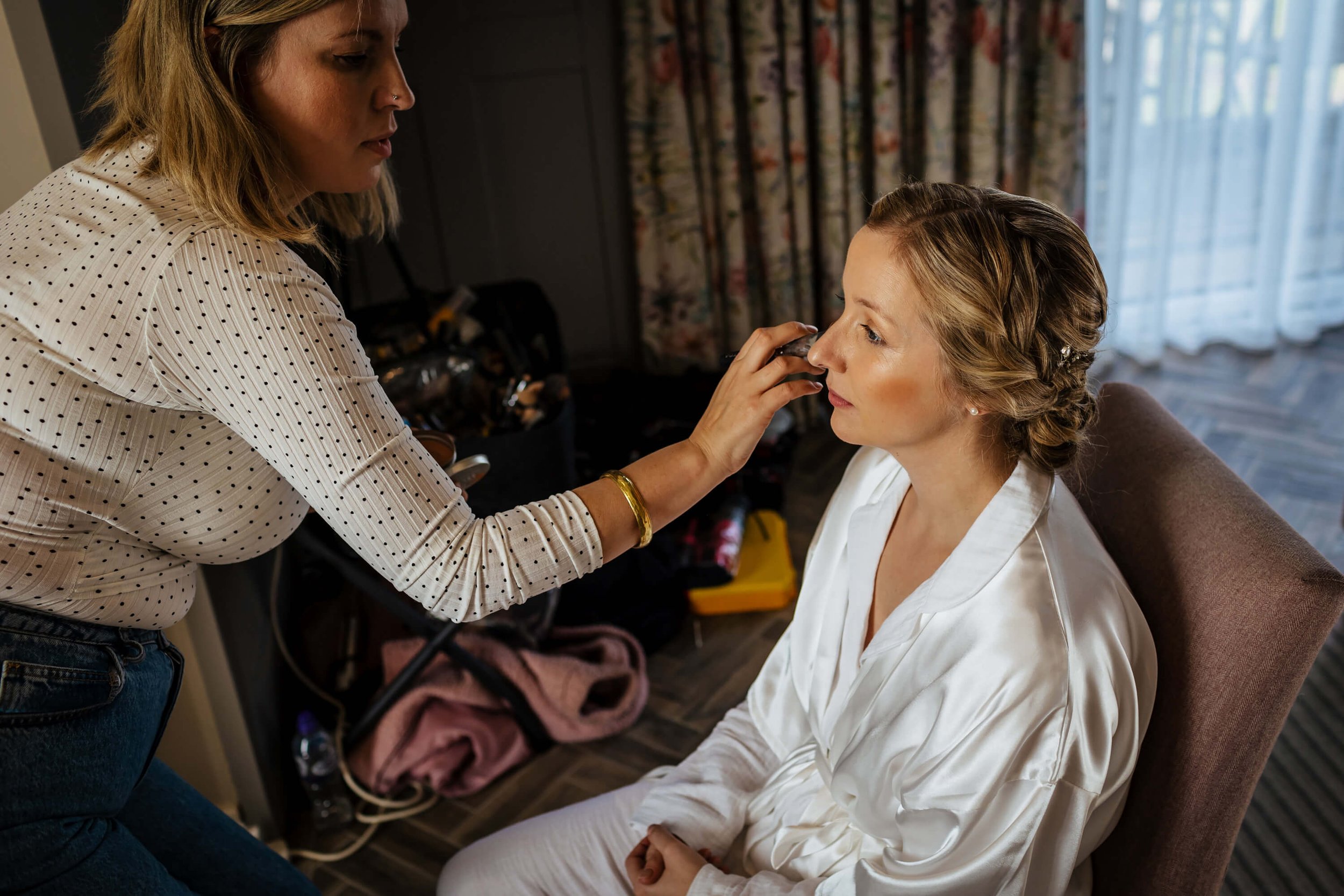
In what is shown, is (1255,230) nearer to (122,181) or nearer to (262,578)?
(262,578)

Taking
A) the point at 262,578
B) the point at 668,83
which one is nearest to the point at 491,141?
the point at 668,83

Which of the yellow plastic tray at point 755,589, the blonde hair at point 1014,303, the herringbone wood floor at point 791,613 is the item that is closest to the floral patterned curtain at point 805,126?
the herringbone wood floor at point 791,613

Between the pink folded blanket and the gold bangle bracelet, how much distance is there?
47.4 inches

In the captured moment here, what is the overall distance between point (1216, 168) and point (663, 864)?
10.0 feet

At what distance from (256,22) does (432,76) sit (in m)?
2.38

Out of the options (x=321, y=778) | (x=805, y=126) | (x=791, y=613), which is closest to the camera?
(x=321, y=778)

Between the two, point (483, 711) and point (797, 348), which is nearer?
point (797, 348)

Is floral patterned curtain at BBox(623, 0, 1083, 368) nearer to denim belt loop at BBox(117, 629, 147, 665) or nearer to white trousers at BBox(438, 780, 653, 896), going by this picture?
white trousers at BBox(438, 780, 653, 896)

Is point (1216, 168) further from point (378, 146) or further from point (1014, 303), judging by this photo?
point (378, 146)

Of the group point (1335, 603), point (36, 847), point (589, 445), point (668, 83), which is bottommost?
point (589, 445)

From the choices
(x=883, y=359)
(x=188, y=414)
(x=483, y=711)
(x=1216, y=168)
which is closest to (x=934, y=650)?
(x=883, y=359)

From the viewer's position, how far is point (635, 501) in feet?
3.42

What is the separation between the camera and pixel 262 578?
214 cm

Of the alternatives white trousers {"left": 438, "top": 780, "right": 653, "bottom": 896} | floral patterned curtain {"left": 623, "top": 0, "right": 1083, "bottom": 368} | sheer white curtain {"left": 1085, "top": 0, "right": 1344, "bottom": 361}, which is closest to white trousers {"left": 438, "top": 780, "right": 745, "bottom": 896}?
white trousers {"left": 438, "top": 780, "right": 653, "bottom": 896}
